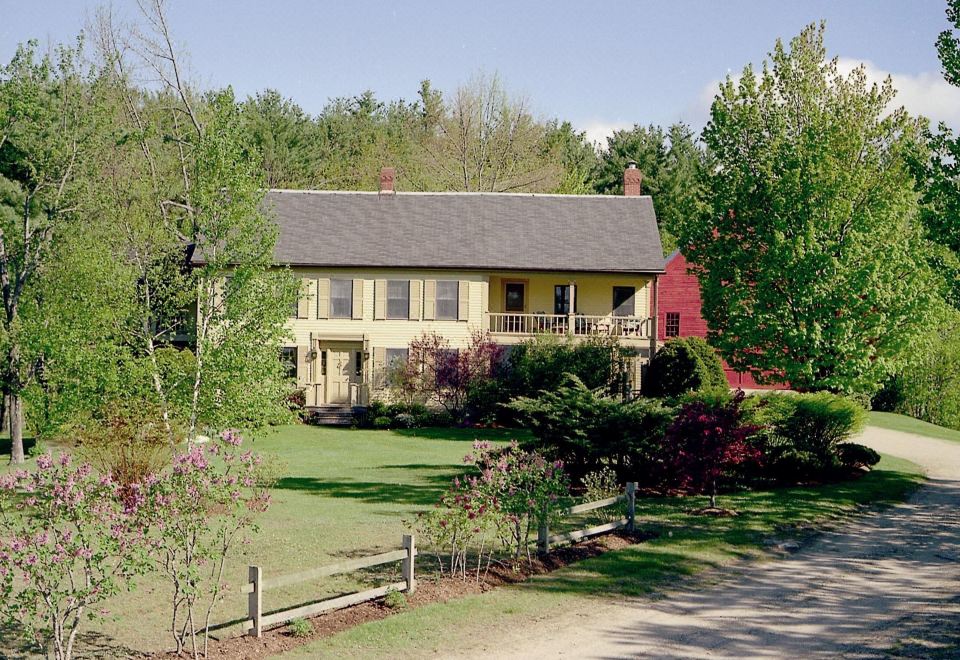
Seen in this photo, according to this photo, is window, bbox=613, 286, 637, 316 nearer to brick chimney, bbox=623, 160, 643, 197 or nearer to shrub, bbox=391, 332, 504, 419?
shrub, bbox=391, 332, 504, 419

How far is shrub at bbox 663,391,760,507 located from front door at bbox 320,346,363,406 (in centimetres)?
1991

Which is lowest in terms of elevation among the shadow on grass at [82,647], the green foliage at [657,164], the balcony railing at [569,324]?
the shadow on grass at [82,647]

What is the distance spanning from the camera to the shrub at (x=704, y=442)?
18.6 meters

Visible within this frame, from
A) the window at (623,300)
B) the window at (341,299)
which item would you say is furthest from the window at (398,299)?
the window at (623,300)

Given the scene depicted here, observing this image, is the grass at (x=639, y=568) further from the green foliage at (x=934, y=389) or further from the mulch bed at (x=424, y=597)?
the green foliage at (x=934, y=389)

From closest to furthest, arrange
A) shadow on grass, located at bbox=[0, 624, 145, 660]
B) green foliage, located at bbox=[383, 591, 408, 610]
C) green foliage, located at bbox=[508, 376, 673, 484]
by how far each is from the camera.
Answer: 1. shadow on grass, located at bbox=[0, 624, 145, 660]
2. green foliage, located at bbox=[383, 591, 408, 610]
3. green foliage, located at bbox=[508, 376, 673, 484]

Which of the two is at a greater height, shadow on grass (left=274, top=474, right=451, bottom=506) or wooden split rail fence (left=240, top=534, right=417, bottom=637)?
shadow on grass (left=274, top=474, right=451, bottom=506)

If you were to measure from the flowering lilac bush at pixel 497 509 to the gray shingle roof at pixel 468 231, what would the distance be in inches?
875

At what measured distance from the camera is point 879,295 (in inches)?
893

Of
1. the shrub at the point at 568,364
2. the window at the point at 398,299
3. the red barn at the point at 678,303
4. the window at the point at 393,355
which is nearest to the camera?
the shrub at the point at 568,364

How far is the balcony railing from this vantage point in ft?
119

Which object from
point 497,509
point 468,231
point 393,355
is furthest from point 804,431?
point 468,231

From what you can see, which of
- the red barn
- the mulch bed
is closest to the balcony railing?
the red barn

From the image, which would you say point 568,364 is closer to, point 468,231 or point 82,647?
point 468,231
